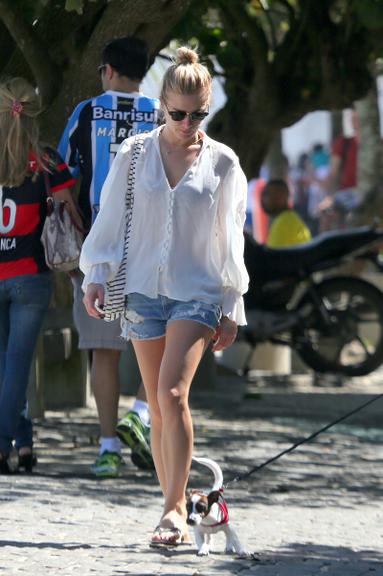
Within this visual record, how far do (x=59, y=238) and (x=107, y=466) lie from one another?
119 centimetres

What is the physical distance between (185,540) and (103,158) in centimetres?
235

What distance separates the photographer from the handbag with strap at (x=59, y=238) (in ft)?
25.8

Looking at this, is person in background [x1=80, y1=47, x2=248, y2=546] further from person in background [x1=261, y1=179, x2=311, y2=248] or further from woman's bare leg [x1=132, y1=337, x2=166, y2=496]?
person in background [x1=261, y1=179, x2=311, y2=248]

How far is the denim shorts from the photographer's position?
247 inches

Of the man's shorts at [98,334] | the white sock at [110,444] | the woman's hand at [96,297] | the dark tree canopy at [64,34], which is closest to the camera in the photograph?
the woman's hand at [96,297]

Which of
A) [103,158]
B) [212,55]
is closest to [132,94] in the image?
[103,158]

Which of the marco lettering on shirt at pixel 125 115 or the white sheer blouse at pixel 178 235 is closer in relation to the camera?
the white sheer blouse at pixel 178 235

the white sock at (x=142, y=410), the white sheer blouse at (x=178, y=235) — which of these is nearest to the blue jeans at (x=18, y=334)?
the white sock at (x=142, y=410)

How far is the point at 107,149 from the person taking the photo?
814cm

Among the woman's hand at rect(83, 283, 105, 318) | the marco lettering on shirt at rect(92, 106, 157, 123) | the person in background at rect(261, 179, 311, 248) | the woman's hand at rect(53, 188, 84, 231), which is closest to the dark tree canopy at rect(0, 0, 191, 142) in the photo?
the marco lettering on shirt at rect(92, 106, 157, 123)

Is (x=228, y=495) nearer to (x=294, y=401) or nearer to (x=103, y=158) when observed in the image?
(x=103, y=158)

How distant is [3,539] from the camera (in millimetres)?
6539

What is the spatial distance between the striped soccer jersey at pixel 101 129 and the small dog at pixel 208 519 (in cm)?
224

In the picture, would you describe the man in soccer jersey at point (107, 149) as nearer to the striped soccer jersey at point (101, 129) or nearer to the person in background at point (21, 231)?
the striped soccer jersey at point (101, 129)
